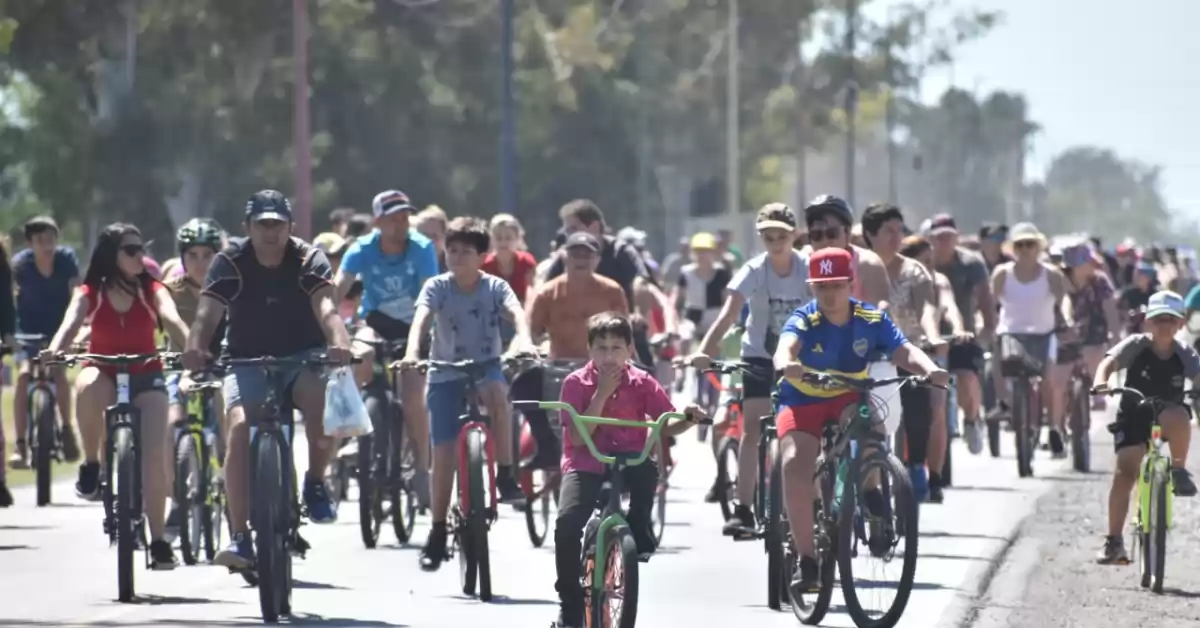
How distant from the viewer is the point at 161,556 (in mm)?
12633

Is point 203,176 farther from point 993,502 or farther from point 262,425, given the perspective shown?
point 262,425

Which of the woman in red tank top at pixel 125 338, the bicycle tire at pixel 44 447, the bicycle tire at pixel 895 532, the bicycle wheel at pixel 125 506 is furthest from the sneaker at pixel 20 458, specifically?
the bicycle tire at pixel 895 532

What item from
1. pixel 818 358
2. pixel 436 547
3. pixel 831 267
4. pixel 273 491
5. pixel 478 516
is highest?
pixel 831 267

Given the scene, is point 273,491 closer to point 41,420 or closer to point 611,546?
point 611,546

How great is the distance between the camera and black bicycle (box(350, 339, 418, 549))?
48.1 ft

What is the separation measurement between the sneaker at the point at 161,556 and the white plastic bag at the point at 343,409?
125 centimetres

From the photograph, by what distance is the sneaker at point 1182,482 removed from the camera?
42.6 ft

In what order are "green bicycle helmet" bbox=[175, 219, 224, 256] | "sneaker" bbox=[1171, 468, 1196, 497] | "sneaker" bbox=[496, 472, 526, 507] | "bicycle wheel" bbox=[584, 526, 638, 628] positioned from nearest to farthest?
"bicycle wheel" bbox=[584, 526, 638, 628] < "sneaker" bbox=[1171, 468, 1196, 497] < "sneaker" bbox=[496, 472, 526, 507] < "green bicycle helmet" bbox=[175, 219, 224, 256]

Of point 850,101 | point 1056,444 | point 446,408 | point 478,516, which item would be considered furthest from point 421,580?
point 850,101

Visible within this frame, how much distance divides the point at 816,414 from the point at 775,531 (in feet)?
1.98

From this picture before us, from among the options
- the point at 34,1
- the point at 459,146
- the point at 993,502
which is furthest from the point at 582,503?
the point at 459,146

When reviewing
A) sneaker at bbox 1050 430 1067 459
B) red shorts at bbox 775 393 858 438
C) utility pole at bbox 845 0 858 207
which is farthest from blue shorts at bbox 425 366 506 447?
utility pole at bbox 845 0 858 207

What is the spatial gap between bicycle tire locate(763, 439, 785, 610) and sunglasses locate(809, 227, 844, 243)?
1625 mm

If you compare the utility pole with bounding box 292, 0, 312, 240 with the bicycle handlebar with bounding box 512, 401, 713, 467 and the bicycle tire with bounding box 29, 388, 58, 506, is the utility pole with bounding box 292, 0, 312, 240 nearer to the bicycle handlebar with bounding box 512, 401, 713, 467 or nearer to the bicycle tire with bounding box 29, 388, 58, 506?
the bicycle tire with bounding box 29, 388, 58, 506
